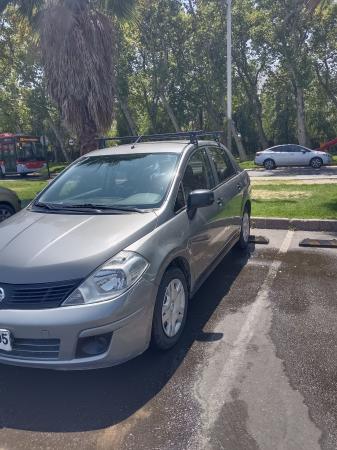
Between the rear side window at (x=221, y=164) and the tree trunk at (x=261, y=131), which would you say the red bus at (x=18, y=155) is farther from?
the rear side window at (x=221, y=164)

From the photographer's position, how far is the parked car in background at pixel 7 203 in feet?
25.9

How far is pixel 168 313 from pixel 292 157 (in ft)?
66.8

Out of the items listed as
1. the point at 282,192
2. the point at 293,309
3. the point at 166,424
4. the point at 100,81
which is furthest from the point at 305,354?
the point at 100,81

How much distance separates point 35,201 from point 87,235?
1.39m

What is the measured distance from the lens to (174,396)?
10.1ft

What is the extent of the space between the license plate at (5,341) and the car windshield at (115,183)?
146 cm

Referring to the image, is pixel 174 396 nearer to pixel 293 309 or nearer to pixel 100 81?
pixel 293 309

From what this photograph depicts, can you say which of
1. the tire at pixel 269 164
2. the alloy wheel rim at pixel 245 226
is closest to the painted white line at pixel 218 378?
the alloy wheel rim at pixel 245 226

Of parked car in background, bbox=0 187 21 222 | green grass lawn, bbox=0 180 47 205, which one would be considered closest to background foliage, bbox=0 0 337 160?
green grass lawn, bbox=0 180 47 205

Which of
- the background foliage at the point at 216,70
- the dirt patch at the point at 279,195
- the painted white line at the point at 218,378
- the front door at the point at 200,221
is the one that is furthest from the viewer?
the background foliage at the point at 216,70

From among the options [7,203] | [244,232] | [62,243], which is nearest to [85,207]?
[62,243]

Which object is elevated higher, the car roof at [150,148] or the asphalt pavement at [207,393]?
the car roof at [150,148]

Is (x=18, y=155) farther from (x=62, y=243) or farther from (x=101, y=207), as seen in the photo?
(x=62, y=243)

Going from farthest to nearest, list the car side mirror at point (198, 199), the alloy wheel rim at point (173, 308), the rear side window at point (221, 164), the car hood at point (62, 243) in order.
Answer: the rear side window at point (221, 164) < the car side mirror at point (198, 199) < the alloy wheel rim at point (173, 308) < the car hood at point (62, 243)
